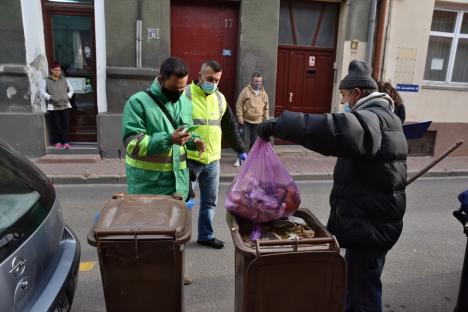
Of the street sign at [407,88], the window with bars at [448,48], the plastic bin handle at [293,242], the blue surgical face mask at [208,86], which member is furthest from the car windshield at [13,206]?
the window with bars at [448,48]

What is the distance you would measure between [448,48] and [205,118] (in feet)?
27.5

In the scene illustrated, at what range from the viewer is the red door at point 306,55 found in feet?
30.3

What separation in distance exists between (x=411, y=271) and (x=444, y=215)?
2.05 metres

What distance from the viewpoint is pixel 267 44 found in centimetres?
881

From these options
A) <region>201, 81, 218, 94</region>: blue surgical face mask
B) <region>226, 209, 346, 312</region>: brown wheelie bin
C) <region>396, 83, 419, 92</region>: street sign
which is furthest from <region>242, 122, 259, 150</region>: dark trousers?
<region>226, 209, 346, 312</region>: brown wheelie bin

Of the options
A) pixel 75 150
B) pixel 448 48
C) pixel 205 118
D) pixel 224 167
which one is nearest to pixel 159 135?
pixel 205 118

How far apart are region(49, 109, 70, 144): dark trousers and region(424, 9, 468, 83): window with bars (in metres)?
8.13

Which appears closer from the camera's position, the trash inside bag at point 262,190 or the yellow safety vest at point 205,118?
the trash inside bag at point 262,190

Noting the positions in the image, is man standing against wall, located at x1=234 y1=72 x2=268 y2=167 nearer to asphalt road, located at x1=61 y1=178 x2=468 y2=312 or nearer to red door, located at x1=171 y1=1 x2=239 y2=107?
red door, located at x1=171 y1=1 x2=239 y2=107

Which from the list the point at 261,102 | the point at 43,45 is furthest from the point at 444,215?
the point at 43,45

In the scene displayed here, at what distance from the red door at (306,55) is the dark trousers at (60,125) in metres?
4.52

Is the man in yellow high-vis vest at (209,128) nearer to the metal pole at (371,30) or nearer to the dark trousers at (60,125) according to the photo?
the dark trousers at (60,125)

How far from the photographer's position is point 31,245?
2084mm

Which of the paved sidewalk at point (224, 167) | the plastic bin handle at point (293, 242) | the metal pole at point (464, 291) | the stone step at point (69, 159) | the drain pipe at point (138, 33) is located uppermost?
the drain pipe at point (138, 33)
